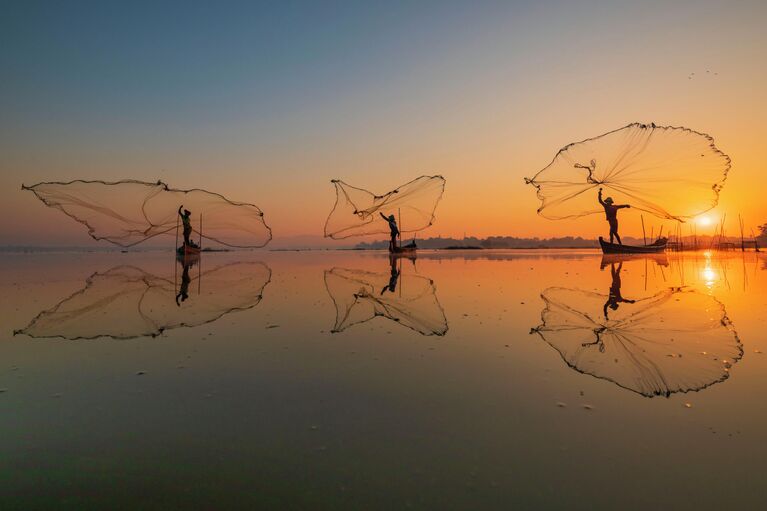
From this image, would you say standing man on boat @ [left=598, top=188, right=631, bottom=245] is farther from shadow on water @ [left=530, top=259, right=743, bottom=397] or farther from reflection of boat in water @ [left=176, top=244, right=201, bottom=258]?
reflection of boat in water @ [left=176, top=244, right=201, bottom=258]

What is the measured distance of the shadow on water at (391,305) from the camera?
8.84 m

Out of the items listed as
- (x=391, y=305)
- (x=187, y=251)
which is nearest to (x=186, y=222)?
(x=187, y=251)

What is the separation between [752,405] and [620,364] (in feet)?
5.28

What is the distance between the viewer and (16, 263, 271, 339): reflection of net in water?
27.2 feet

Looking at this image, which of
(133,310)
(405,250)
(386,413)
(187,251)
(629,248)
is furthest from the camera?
(405,250)

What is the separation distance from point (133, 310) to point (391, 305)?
272 inches

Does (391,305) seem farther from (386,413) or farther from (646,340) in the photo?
(386,413)

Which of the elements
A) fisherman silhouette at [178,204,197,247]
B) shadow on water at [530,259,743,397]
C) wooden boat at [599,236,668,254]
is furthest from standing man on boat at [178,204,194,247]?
wooden boat at [599,236,668,254]

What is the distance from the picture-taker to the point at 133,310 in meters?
10.5

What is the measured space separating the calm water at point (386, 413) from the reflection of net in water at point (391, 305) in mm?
204

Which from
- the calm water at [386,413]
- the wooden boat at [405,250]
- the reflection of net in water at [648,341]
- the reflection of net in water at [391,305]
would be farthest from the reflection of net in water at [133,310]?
the wooden boat at [405,250]

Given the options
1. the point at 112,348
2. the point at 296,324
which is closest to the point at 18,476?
the point at 112,348

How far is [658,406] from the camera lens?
4.30 metres

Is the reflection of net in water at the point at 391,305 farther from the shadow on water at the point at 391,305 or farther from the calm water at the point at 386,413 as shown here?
the calm water at the point at 386,413
